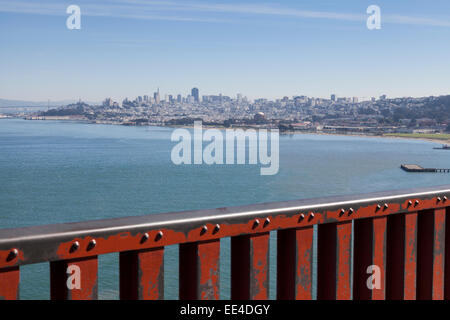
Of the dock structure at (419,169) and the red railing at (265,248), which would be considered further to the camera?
the dock structure at (419,169)

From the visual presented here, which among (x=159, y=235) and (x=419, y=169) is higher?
(x=159, y=235)

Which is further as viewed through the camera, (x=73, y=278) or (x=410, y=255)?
(x=410, y=255)

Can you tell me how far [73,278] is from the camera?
1.14 metres

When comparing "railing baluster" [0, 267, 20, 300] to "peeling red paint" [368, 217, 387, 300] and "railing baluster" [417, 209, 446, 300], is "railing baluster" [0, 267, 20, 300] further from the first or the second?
"railing baluster" [417, 209, 446, 300]

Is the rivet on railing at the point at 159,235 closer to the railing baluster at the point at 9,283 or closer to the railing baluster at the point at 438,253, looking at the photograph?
the railing baluster at the point at 9,283

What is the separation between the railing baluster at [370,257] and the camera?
164 cm

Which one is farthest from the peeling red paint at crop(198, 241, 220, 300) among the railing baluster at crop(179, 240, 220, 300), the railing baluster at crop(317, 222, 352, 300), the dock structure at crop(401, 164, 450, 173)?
the dock structure at crop(401, 164, 450, 173)

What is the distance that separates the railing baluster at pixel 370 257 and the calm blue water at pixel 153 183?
976 inches

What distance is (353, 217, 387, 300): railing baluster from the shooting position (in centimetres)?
164

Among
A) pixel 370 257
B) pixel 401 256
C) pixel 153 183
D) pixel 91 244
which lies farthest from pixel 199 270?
pixel 153 183

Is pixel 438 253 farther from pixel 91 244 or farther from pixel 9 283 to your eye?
pixel 9 283

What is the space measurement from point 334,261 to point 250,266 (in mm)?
321


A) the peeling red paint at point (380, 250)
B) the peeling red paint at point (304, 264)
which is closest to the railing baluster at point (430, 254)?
the peeling red paint at point (380, 250)
